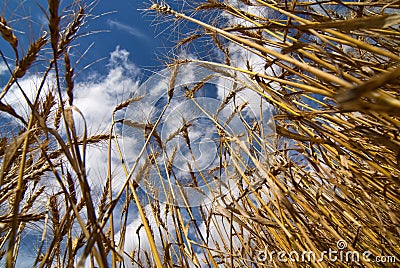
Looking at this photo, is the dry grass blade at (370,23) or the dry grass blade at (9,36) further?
the dry grass blade at (9,36)

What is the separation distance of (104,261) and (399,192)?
718mm

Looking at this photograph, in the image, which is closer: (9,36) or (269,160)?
(9,36)

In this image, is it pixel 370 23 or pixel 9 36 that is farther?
pixel 9 36

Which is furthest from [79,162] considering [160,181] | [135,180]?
[160,181]

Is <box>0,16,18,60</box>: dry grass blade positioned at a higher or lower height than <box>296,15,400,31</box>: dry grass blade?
higher

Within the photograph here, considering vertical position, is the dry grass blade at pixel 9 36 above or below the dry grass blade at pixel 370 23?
above

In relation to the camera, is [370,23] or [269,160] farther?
[269,160]

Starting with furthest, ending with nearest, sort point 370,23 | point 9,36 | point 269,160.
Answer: point 269,160
point 9,36
point 370,23

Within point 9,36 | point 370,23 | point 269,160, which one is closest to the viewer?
point 370,23

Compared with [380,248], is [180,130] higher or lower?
higher

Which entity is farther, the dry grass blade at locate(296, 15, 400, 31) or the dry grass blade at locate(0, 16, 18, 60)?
the dry grass blade at locate(0, 16, 18, 60)

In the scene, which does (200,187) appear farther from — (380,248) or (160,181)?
(380,248)

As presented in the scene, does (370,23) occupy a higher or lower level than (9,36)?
lower

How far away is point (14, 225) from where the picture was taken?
0.31 metres
